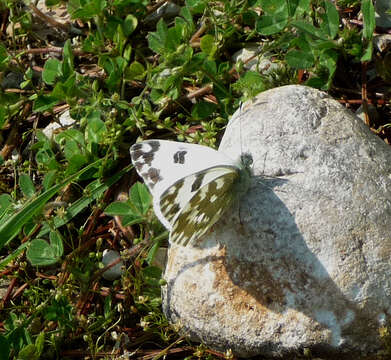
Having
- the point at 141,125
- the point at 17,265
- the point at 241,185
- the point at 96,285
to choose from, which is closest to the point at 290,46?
the point at 141,125

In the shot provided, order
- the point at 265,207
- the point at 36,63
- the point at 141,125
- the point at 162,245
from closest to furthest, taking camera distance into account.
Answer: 1. the point at 265,207
2. the point at 162,245
3. the point at 141,125
4. the point at 36,63

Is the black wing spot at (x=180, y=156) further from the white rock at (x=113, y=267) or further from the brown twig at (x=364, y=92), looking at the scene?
the brown twig at (x=364, y=92)

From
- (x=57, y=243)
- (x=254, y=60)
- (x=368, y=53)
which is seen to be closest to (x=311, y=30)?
(x=368, y=53)

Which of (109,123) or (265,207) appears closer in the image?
(265,207)

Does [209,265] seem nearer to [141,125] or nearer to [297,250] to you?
[297,250]

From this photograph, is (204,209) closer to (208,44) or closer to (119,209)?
(119,209)

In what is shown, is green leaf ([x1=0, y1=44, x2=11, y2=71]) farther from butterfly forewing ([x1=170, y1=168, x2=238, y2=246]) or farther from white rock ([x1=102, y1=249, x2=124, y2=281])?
butterfly forewing ([x1=170, y1=168, x2=238, y2=246])

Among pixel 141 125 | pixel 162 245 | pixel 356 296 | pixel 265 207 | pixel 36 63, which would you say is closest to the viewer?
pixel 356 296
